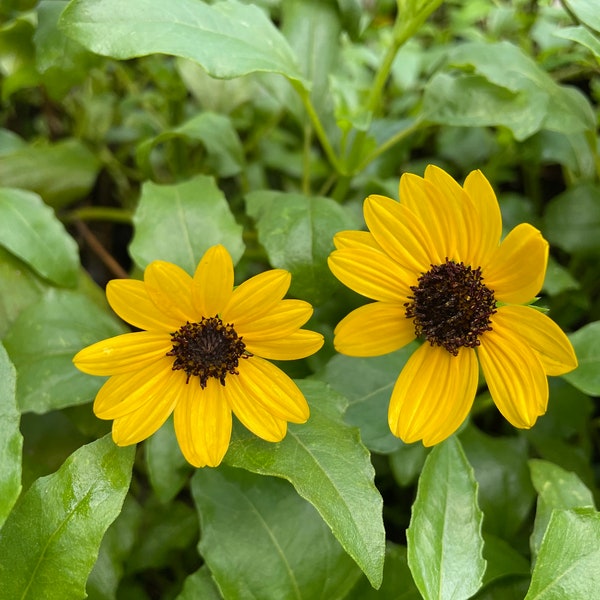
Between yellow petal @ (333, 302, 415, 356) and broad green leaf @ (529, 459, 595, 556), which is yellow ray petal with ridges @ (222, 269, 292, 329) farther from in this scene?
broad green leaf @ (529, 459, 595, 556)

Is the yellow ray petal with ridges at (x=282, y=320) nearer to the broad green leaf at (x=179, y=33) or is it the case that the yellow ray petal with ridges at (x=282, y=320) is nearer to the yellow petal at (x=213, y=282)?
the yellow petal at (x=213, y=282)

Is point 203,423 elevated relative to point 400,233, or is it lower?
lower

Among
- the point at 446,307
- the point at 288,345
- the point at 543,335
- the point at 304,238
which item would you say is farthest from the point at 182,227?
the point at 543,335

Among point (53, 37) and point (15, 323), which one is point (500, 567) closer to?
point (15, 323)

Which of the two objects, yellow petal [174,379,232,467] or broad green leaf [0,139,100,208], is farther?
broad green leaf [0,139,100,208]

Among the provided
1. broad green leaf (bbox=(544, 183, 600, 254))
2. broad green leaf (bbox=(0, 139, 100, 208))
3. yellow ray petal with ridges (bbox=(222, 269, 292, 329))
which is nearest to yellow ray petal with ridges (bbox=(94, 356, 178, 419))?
yellow ray petal with ridges (bbox=(222, 269, 292, 329))

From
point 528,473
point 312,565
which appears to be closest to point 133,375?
point 312,565

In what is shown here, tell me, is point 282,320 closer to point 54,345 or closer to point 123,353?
point 123,353
